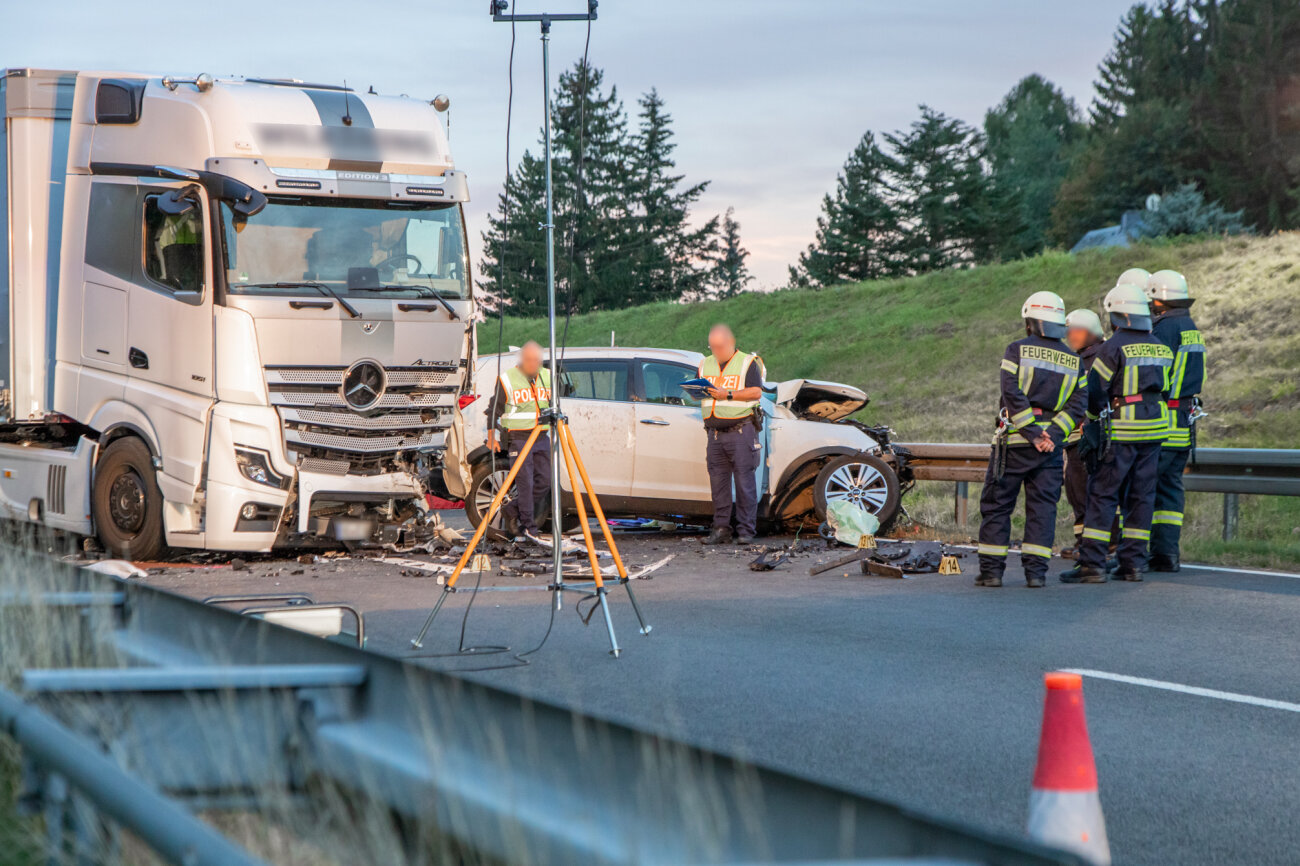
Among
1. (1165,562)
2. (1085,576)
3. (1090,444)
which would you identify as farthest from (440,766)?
(1165,562)

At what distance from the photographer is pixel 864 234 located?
5912cm

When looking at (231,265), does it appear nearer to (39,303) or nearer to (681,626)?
(39,303)

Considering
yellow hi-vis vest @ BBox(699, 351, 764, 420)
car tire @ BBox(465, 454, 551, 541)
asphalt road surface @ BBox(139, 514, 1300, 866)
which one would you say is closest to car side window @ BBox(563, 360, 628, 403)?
yellow hi-vis vest @ BBox(699, 351, 764, 420)

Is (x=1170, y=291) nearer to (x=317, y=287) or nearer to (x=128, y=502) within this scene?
(x=317, y=287)

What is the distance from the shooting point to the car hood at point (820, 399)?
13.3m

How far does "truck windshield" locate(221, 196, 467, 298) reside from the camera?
1041cm

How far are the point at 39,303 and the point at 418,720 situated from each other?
986 cm

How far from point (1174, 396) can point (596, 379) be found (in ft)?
17.5

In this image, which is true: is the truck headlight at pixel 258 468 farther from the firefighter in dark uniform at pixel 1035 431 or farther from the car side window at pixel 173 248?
the firefighter in dark uniform at pixel 1035 431

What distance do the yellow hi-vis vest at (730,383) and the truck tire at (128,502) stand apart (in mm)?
4950

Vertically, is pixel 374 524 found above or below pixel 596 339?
below

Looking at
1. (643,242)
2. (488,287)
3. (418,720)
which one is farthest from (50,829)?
(643,242)

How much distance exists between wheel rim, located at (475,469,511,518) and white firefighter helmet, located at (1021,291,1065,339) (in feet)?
17.8

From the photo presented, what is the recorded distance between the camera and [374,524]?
36.9 feet
